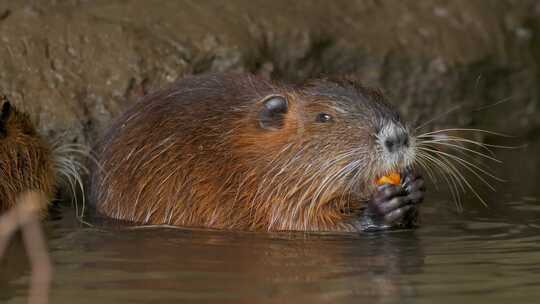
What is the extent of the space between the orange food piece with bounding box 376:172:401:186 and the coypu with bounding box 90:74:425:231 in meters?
0.02

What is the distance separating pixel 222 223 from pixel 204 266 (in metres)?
0.99

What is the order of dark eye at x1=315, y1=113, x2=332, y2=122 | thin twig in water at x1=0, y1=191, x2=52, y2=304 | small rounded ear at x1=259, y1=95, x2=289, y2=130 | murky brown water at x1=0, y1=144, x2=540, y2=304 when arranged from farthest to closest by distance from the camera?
small rounded ear at x1=259, y1=95, x2=289, y2=130 → dark eye at x1=315, y1=113, x2=332, y2=122 → murky brown water at x1=0, y1=144, x2=540, y2=304 → thin twig in water at x1=0, y1=191, x2=52, y2=304

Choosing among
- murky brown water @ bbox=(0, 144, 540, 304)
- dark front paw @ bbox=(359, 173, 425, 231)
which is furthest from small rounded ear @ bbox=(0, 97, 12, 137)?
Result: dark front paw @ bbox=(359, 173, 425, 231)

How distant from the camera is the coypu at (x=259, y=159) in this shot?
509 cm

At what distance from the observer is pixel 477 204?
19.2ft

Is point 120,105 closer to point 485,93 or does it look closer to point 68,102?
point 68,102

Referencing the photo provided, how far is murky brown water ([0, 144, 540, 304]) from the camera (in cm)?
381

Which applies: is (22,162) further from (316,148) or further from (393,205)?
(393,205)

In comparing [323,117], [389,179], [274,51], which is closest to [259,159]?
[323,117]

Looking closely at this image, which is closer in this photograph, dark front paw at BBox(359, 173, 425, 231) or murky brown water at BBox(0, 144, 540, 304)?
murky brown water at BBox(0, 144, 540, 304)

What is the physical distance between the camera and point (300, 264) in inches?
172

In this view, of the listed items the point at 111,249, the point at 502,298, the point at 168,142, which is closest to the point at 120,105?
the point at 168,142

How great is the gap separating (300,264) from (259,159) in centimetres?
100

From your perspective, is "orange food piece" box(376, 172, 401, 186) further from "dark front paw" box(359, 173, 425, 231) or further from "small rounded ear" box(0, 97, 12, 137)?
"small rounded ear" box(0, 97, 12, 137)
